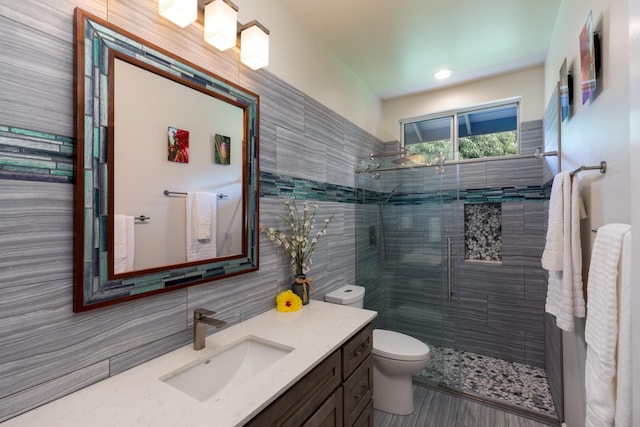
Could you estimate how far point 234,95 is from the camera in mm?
1501

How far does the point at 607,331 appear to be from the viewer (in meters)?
0.84

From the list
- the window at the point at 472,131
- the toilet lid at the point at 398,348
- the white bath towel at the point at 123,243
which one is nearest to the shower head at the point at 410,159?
the window at the point at 472,131

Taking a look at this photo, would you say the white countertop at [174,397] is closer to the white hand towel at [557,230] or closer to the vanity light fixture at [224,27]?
the white hand towel at [557,230]

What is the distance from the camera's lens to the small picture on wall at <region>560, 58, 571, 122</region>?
1.68m

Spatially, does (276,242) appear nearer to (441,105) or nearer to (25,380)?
(25,380)

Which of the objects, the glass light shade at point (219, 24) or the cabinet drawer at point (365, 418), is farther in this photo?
the cabinet drawer at point (365, 418)

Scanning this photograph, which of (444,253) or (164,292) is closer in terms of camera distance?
(164,292)

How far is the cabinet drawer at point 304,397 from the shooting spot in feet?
3.09

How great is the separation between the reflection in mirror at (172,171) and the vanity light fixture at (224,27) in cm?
23

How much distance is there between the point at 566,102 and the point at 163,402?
2.42 m

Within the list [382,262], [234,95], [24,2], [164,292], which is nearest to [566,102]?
[382,262]

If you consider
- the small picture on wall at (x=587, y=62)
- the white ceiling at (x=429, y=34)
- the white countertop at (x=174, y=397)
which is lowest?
the white countertop at (x=174, y=397)

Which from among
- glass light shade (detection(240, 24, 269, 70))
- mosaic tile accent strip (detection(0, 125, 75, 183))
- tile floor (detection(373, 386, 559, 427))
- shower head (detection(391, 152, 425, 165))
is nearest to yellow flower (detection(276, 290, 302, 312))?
tile floor (detection(373, 386, 559, 427))

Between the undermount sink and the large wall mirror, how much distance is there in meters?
0.33
